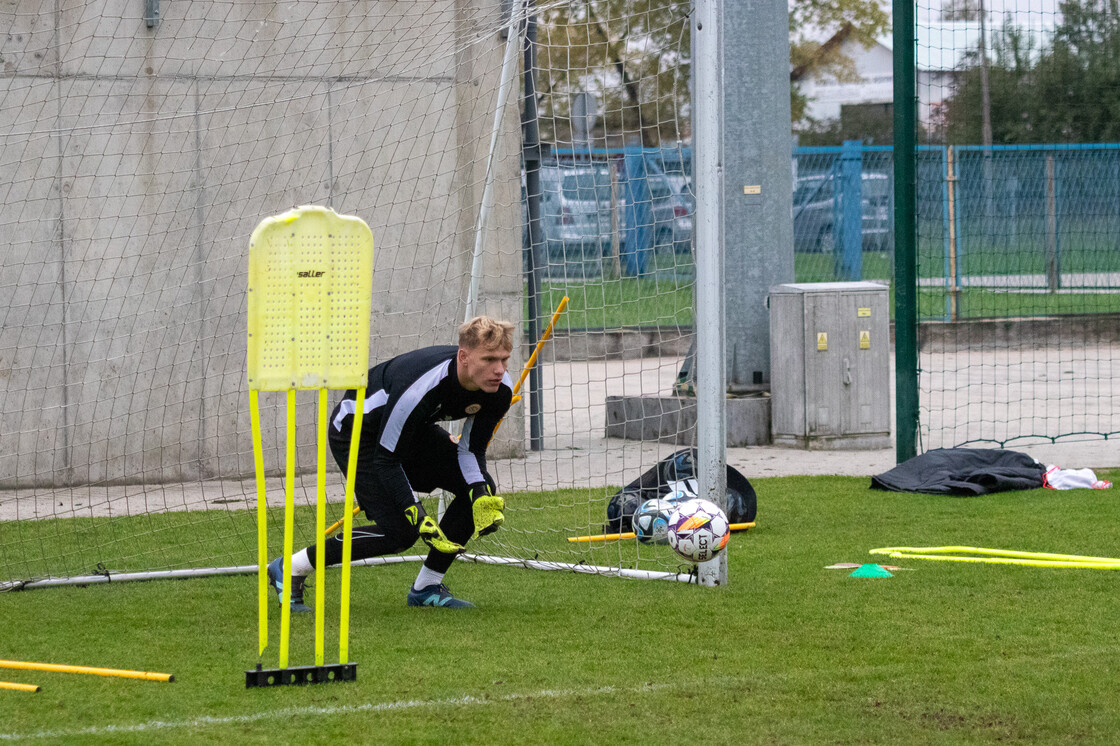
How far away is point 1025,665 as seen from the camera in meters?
4.61

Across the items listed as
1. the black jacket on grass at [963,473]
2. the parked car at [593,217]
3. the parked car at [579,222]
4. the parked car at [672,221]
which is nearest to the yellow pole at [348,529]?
the parked car at [672,221]

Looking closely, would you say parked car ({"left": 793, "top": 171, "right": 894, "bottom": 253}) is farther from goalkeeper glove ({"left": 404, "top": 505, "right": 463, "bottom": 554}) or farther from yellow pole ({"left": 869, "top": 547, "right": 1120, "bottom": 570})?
goalkeeper glove ({"left": 404, "top": 505, "right": 463, "bottom": 554})

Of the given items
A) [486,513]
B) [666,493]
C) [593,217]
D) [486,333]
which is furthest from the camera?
[593,217]

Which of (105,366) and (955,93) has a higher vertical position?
(955,93)

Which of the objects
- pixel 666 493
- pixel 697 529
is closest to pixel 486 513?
pixel 697 529

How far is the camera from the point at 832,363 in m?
10.4

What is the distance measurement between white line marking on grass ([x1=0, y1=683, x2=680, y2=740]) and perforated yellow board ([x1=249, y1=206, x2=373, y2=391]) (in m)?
1.01

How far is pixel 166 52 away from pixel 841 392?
222 inches

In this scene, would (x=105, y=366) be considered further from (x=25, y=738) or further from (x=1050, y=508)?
(x=1050, y=508)

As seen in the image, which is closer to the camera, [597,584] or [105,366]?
[597,584]

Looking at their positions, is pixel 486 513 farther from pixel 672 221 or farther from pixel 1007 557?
pixel 1007 557

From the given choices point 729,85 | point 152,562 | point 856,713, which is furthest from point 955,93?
point 856,713

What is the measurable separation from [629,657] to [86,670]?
1.92 meters

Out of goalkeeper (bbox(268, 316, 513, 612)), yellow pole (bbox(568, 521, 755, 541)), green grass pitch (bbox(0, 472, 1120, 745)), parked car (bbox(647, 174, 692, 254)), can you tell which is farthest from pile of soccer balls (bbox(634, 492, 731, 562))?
parked car (bbox(647, 174, 692, 254))
